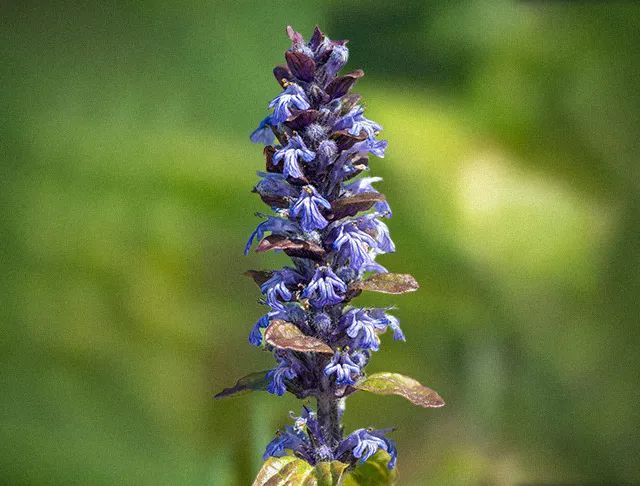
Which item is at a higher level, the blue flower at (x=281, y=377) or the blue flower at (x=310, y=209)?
the blue flower at (x=310, y=209)

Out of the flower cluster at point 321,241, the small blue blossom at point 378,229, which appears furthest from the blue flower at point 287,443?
the small blue blossom at point 378,229

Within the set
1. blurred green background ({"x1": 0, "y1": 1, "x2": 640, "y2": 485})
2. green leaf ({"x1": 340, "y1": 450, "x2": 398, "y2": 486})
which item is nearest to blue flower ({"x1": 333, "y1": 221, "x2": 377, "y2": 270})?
green leaf ({"x1": 340, "y1": 450, "x2": 398, "y2": 486})

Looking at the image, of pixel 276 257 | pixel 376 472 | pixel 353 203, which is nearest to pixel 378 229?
pixel 353 203

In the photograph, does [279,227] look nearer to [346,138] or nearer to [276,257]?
[346,138]

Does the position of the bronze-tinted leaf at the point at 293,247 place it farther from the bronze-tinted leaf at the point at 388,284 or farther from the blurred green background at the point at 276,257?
the blurred green background at the point at 276,257

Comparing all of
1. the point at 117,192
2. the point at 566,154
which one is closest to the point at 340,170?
the point at 117,192

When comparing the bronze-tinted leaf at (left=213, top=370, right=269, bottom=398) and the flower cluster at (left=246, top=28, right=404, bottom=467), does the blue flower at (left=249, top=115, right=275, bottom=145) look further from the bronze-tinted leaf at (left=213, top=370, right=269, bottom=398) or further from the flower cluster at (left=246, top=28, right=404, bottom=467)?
the bronze-tinted leaf at (left=213, top=370, right=269, bottom=398)

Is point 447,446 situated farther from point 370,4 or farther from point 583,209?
point 370,4
